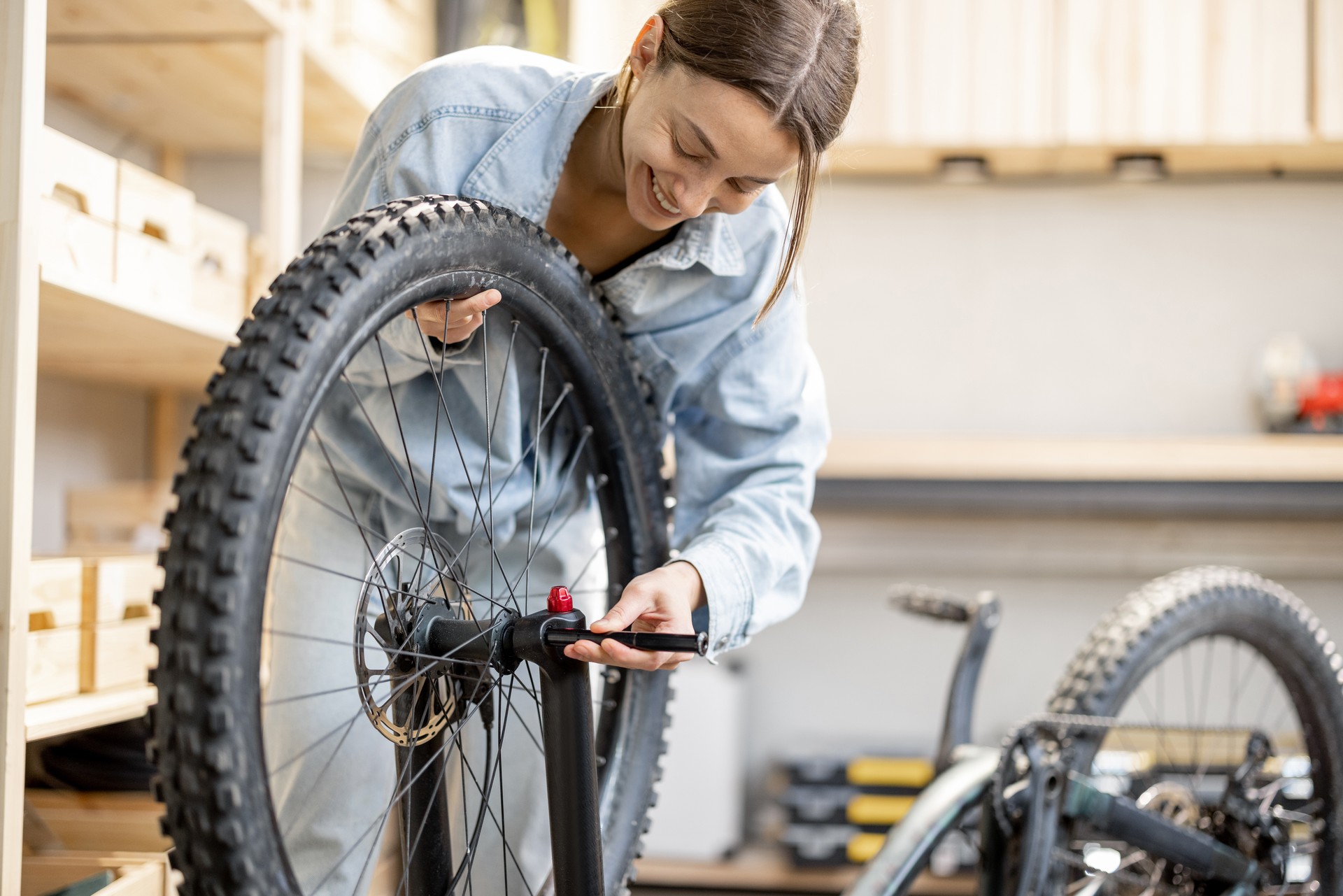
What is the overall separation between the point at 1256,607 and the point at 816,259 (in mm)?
1352

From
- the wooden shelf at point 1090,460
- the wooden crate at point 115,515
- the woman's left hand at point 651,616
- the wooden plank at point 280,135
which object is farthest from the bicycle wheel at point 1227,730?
the wooden crate at point 115,515

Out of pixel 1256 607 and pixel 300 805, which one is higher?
pixel 1256 607

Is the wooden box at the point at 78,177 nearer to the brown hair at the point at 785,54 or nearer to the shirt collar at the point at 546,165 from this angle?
the shirt collar at the point at 546,165

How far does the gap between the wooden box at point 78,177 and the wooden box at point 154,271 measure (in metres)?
0.04

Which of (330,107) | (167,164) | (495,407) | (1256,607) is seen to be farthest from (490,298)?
(167,164)

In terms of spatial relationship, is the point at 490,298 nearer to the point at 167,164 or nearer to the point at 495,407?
the point at 495,407

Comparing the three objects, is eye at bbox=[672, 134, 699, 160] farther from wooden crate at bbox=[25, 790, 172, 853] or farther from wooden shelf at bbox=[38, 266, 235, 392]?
wooden crate at bbox=[25, 790, 172, 853]

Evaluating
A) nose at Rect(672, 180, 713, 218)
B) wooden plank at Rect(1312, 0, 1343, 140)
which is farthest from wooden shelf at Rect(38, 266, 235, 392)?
wooden plank at Rect(1312, 0, 1343, 140)

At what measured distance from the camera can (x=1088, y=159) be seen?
2.19 meters

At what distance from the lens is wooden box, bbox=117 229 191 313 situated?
1148 millimetres

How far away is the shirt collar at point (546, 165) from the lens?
28.6 inches

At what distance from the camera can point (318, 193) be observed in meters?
2.29

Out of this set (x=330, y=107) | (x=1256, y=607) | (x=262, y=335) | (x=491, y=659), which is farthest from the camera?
(x=330, y=107)

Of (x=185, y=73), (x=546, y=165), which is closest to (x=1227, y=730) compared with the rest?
(x=546, y=165)
